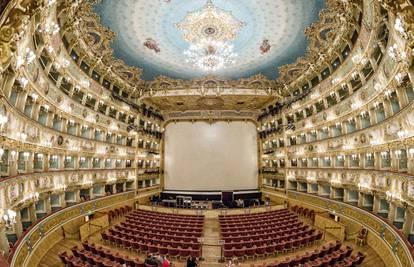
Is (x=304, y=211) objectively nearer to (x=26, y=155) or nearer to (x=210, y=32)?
(x=210, y=32)

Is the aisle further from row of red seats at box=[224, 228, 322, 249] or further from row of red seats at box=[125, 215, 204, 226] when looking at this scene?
row of red seats at box=[125, 215, 204, 226]

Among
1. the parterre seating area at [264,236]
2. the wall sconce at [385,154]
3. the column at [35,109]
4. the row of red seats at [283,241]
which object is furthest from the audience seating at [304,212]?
the column at [35,109]

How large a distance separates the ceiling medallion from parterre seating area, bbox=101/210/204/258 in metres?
13.4

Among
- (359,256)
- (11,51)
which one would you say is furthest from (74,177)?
(359,256)

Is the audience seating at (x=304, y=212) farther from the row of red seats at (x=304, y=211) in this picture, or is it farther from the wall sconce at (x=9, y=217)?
the wall sconce at (x=9, y=217)

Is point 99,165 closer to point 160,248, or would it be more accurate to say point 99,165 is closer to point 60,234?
point 60,234

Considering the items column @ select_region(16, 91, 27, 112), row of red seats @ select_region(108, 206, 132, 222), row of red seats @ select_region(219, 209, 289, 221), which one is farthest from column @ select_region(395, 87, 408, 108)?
row of red seats @ select_region(108, 206, 132, 222)

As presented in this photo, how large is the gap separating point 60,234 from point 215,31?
18259mm

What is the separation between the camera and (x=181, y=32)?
19266 mm

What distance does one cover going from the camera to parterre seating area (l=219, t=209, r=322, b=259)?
47.5 feet

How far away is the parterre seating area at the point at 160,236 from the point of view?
14469mm

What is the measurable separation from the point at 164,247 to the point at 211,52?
50.7ft

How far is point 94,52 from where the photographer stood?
822 inches

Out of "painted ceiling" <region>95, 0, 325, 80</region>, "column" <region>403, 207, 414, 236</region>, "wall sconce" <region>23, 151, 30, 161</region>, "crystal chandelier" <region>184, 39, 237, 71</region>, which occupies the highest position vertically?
"painted ceiling" <region>95, 0, 325, 80</region>
